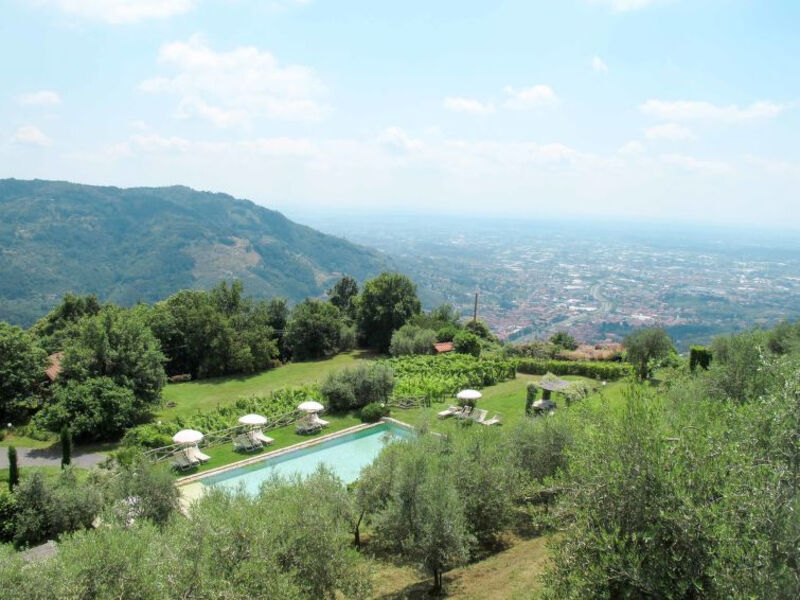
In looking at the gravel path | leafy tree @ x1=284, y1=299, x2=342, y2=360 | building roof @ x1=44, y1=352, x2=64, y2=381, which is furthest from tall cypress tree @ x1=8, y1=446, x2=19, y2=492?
leafy tree @ x1=284, y1=299, x2=342, y2=360

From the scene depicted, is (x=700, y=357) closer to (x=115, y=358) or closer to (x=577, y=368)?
(x=577, y=368)

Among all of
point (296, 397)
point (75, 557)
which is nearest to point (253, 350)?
point (296, 397)

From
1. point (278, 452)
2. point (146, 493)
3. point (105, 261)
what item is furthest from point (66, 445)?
point (105, 261)

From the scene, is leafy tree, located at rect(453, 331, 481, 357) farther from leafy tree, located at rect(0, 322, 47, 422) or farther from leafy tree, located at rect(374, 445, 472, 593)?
leafy tree, located at rect(374, 445, 472, 593)

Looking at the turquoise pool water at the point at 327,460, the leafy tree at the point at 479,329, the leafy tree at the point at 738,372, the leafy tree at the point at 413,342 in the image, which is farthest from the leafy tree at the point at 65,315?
the leafy tree at the point at 738,372

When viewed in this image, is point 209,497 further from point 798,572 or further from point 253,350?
point 253,350

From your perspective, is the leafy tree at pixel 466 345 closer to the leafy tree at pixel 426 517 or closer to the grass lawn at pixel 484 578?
the grass lawn at pixel 484 578
